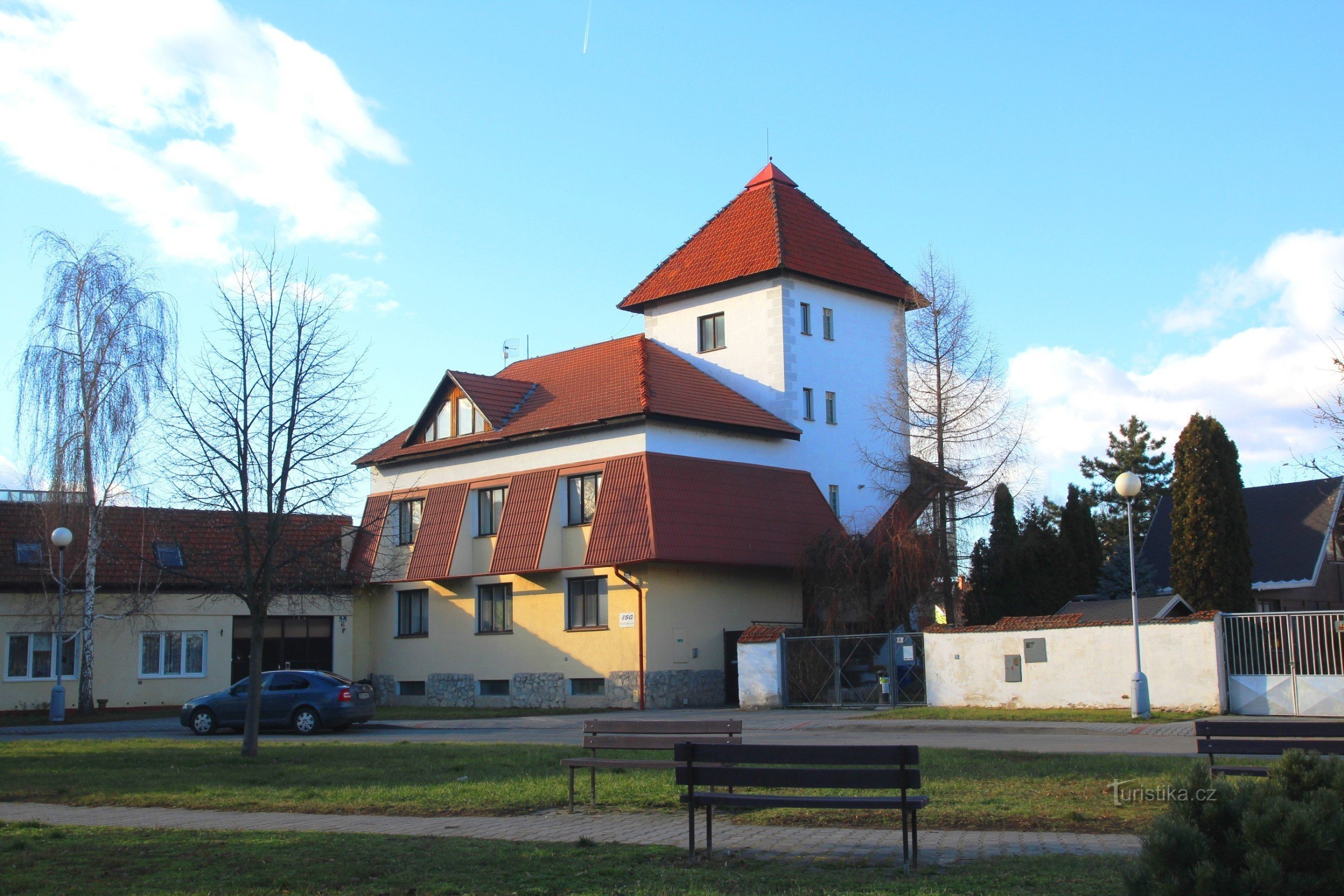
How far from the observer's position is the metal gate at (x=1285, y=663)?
22.2 m

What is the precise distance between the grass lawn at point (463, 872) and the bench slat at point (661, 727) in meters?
2.53

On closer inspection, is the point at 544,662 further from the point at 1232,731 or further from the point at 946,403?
the point at 1232,731

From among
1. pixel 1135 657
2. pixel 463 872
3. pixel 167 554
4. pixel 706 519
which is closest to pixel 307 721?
pixel 706 519

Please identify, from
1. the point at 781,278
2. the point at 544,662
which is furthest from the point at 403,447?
the point at 781,278

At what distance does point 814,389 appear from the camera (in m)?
38.5

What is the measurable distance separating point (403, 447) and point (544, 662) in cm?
981

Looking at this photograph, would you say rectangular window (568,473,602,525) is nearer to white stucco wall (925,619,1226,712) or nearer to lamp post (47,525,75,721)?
white stucco wall (925,619,1226,712)

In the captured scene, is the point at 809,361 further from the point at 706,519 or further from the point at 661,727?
the point at 661,727

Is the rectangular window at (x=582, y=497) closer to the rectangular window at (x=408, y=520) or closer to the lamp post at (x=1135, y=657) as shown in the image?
the rectangular window at (x=408, y=520)

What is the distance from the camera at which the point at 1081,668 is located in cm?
2475

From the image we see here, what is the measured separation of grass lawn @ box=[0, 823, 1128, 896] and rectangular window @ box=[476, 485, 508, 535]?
27.0m

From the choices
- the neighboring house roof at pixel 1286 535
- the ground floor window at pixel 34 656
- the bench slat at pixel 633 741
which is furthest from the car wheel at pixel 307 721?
the neighboring house roof at pixel 1286 535

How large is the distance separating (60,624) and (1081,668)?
1024 inches

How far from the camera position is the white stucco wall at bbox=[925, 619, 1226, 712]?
23188 millimetres
